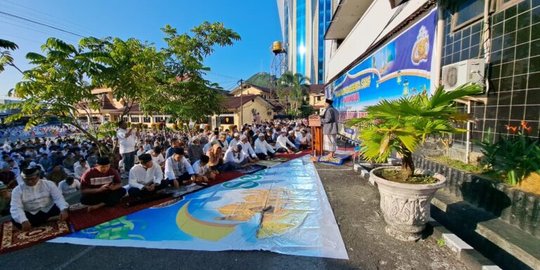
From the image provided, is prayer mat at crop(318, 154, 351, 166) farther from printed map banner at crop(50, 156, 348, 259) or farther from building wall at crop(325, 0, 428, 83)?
building wall at crop(325, 0, 428, 83)

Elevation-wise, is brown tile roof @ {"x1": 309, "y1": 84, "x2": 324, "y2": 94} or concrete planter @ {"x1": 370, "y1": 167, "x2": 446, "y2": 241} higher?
brown tile roof @ {"x1": 309, "y1": 84, "x2": 324, "y2": 94}

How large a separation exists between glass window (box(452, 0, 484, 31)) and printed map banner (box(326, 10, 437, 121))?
0.55 m

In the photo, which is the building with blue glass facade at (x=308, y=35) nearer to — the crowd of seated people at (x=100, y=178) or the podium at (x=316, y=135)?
the podium at (x=316, y=135)

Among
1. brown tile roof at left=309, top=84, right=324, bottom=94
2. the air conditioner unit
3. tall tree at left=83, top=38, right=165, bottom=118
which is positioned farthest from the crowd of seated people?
brown tile roof at left=309, top=84, right=324, bottom=94

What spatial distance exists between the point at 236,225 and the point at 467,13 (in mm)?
5285

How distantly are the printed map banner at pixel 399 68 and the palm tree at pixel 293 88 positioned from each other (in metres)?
25.5

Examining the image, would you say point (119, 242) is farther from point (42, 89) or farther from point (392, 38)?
point (392, 38)

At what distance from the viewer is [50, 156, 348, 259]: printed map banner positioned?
3000mm

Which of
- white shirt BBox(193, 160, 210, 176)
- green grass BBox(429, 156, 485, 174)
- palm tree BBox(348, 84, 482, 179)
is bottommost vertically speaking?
white shirt BBox(193, 160, 210, 176)

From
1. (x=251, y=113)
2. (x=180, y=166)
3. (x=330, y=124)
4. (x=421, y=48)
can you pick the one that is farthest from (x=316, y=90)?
(x=180, y=166)

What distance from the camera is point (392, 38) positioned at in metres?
7.12

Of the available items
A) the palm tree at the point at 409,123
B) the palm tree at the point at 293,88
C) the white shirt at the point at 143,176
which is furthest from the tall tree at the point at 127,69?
the palm tree at the point at 293,88

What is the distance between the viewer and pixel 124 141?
23.0 feet

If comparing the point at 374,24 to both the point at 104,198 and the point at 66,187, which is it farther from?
the point at 66,187
